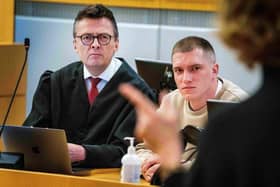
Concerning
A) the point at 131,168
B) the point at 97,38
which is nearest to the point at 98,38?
the point at 97,38

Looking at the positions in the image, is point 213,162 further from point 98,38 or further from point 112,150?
point 98,38

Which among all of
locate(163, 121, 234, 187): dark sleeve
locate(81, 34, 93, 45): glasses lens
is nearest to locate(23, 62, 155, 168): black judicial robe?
locate(81, 34, 93, 45): glasses lens

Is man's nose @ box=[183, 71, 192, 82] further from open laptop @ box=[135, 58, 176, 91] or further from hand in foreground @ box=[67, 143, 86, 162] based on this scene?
hand in foreground @ box=[67, 143, 86, 162]

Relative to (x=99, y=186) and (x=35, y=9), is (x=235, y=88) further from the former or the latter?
(x=35, y=9)

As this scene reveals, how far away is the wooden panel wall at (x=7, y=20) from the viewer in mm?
5305

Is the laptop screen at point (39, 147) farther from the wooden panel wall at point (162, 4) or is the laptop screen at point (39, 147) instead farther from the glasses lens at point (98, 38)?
the wooden panel wall at point (162, 4)

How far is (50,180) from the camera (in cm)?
281

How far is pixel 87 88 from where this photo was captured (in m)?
3.48

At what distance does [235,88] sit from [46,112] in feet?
2.84

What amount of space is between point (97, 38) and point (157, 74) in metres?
0.32

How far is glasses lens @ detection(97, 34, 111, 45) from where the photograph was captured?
3492 mm

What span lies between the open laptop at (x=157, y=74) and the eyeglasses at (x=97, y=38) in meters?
0.18

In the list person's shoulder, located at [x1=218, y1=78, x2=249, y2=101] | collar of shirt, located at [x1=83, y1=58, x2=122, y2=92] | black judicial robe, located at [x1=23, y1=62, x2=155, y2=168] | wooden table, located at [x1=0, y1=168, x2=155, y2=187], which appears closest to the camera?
wooden table, located at [x1=0, y1=168, x2=155, y2=187]

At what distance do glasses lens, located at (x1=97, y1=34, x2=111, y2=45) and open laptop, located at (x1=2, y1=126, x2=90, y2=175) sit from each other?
27.7 inches
